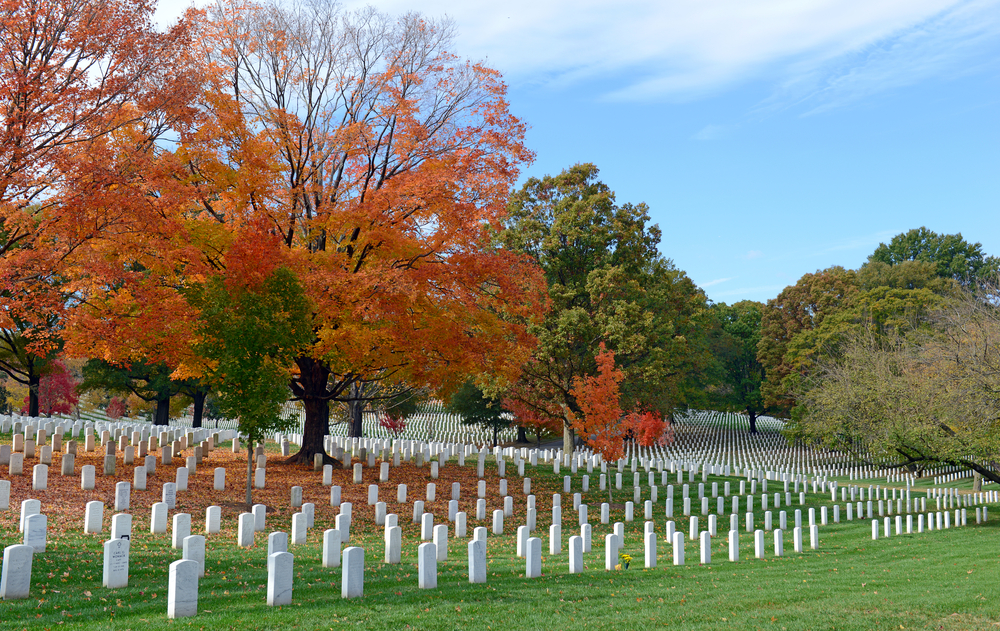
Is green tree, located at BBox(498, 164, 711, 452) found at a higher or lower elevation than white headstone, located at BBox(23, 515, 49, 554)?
higher

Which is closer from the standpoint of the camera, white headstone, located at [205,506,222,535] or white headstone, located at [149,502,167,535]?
white headstone, located at [149,502,167,535]

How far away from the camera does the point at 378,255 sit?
58.6ft

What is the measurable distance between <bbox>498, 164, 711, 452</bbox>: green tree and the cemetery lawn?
531 inches

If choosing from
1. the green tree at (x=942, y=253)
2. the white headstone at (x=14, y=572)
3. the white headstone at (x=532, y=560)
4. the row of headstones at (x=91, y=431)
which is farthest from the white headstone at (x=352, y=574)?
the green tree at (x=942, y=253)

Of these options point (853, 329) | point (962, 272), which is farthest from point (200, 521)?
point (962, 272)

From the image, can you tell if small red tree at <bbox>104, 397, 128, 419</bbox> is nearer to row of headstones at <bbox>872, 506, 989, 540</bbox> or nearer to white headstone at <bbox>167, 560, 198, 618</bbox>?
row of headstones at <bbox>872, 506, 989, 540</bbox>

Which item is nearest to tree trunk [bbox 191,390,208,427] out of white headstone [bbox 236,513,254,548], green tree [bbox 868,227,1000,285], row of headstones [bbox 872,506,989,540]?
white headstone [bbox 236,513,254,548]

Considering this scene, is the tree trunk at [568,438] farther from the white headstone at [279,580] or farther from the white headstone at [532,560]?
the white headstone at [279,580]

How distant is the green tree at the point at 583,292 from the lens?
2795 cm

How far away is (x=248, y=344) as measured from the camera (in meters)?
12.9

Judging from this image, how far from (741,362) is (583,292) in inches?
1603

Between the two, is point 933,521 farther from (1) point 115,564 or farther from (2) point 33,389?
(2) point 33,389

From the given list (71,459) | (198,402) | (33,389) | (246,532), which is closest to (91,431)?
(71,459)

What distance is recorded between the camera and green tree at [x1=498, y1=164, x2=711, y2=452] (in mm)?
27953
